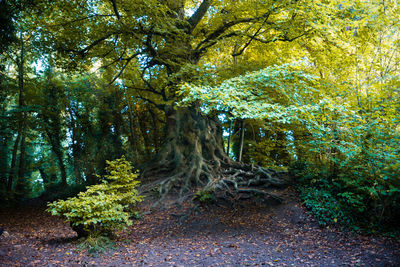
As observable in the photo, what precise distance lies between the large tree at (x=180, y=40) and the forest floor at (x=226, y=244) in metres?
1.47

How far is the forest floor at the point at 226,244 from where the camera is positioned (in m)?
4.19

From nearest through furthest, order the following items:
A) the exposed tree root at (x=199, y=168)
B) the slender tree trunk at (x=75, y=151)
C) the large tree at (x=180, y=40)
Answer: the large tree at (x=180, y=40) < the exposed tree root at (x=199, y=168) < the slender tree trunk at (x=75, y=151)

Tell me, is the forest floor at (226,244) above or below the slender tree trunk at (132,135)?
below

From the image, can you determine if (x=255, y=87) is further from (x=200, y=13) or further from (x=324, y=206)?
(x=200, y=13)

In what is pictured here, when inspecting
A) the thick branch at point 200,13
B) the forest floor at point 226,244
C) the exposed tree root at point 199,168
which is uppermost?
the thick branch at point 200,13

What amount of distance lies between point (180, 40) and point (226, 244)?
6473 millimetres

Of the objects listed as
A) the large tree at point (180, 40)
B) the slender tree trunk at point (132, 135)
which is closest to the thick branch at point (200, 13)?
the large tree at point (180, 40)

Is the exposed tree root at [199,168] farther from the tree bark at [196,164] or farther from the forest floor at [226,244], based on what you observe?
the forest floor at [226,244]

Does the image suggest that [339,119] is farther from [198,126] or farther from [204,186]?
[198,126]

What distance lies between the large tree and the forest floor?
4.83ft

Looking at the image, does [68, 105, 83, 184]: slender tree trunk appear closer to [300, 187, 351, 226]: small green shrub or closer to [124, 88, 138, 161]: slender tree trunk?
[124, 88, 138, 161]: slender tree trunk

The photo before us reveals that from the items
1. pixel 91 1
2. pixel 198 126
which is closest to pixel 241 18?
pixel 198 126

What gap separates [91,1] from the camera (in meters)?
8.23

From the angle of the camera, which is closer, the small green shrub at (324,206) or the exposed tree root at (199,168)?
the small green shrub at (324,206)
